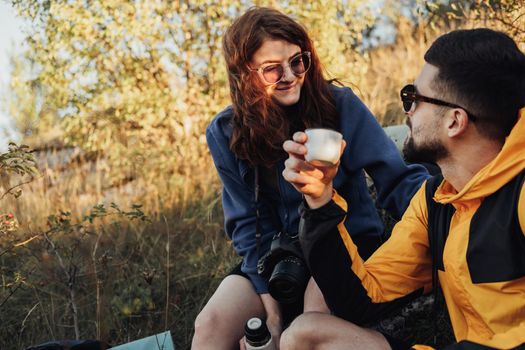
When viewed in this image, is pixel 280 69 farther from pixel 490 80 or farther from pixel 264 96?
pixel 490 80

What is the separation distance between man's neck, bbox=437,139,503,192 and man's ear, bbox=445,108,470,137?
54mm

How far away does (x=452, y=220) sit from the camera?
2.03 metres

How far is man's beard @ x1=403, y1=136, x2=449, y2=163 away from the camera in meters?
2.04

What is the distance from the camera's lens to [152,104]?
668cm

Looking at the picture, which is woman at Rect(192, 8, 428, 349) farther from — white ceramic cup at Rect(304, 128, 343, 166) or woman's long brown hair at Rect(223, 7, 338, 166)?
white ceramic cup at Rect(304, 128, 343, 166)

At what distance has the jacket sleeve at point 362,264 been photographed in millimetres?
2064

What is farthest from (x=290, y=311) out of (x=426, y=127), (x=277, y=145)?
(x=426, y=127)

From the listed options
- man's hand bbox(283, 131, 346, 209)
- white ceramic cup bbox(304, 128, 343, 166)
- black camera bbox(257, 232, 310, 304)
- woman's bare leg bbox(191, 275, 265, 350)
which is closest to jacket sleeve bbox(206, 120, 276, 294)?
woman's bare leg bbox(191, 275, 265, 350)

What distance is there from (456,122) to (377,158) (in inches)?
30.6

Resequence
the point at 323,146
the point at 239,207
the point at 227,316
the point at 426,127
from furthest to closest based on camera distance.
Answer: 1. the point at 239,207
2. the point at 227,316
3. the point at 426,127
4. the point at 323,146

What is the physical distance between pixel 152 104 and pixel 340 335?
5.03m

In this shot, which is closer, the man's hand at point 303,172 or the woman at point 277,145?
the man's hand at point 303,172

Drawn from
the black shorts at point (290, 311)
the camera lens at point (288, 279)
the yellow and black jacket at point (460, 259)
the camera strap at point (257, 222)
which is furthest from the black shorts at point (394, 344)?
the camera strap at point (257, 222)

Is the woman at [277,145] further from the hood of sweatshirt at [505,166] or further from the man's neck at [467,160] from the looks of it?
the hood of sweatshirt at [505,166]
